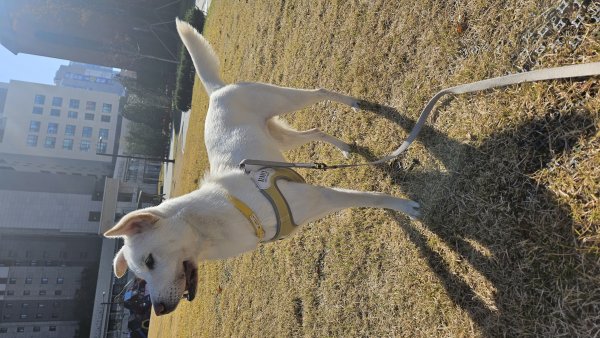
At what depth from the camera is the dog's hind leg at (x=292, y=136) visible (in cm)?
430

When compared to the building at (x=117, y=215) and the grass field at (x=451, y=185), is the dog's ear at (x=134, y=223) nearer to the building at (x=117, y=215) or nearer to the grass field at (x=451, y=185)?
the grass field at (x=451, y=185)

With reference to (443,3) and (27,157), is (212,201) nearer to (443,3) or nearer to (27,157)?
(443,3)

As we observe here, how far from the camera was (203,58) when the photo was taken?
4633mm

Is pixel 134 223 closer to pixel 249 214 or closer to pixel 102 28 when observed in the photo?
pixel 249 214

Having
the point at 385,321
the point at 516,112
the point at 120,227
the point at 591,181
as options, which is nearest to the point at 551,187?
the point at 591,181

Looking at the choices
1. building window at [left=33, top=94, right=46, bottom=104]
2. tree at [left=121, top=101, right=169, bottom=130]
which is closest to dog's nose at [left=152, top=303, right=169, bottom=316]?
tree at [left=121, top=101, right=169, bottom=130]

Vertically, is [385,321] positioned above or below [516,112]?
below

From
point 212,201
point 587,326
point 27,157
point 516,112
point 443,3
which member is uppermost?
point 27,157

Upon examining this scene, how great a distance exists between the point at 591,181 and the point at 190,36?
4.00 metres

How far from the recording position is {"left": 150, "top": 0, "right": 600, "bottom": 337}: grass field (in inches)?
89.0

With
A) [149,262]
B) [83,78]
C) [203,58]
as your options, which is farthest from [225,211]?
[83,78]

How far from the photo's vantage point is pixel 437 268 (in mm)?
3135

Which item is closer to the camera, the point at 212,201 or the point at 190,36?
the point at 212,201

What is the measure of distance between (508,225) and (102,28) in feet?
85.1
